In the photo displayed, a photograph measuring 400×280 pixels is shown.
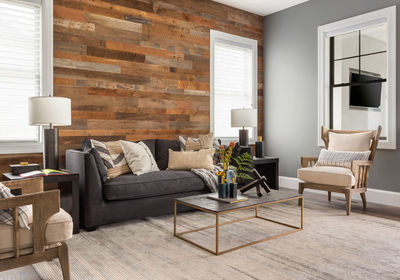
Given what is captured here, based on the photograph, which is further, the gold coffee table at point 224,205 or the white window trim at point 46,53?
A: the white window trim at point 46,53

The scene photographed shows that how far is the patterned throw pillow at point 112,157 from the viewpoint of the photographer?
3498 mm

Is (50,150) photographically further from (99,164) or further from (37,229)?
(37,229)

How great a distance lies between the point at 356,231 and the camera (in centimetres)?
312

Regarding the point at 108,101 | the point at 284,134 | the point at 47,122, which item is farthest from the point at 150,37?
the point at 284,134

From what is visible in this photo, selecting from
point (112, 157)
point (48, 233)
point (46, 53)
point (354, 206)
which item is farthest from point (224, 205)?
point (46, 53)

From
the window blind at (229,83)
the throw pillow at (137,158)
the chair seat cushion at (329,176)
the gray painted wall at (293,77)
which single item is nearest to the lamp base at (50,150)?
the throw pillow at (137,158)

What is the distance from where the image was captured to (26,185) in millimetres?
2455

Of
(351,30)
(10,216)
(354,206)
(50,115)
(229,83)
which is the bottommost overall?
(354,206)

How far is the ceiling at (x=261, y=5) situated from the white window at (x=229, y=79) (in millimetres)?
507

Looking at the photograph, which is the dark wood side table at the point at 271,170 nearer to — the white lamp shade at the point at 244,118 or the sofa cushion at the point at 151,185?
the white lamp shade at the point at 244,118

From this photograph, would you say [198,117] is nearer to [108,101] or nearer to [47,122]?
[108,101]

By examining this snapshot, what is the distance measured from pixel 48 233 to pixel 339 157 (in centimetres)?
353

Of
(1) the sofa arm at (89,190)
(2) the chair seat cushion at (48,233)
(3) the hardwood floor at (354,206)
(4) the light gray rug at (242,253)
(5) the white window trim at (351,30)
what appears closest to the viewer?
(2) the chair seat cushion at (48,233)

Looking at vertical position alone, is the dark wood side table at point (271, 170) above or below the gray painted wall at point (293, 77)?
below
